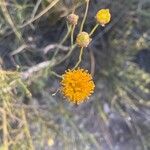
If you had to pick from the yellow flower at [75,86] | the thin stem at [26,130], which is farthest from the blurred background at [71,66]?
the yellow flower at [75,86]

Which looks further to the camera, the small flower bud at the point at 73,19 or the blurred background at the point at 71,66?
the blurred background at the point at 71,66

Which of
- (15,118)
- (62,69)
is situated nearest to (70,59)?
(62,69)

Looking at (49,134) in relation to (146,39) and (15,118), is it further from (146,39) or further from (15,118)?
(146,39)

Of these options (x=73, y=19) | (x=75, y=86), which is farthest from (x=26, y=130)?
(x=73, y=19)

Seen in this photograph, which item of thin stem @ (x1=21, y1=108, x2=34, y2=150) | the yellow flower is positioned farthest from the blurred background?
the yellow flower

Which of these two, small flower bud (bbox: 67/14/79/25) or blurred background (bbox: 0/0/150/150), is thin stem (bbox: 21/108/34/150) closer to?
blurred background (bbox: 0/0/150/150)

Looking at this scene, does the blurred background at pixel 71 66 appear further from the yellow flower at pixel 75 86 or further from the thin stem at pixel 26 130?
the yellow flower at pixel 75 86

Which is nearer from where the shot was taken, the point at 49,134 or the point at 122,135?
the point at 49,134

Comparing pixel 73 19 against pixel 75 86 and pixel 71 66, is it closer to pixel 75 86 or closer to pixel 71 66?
pixel 75 86
